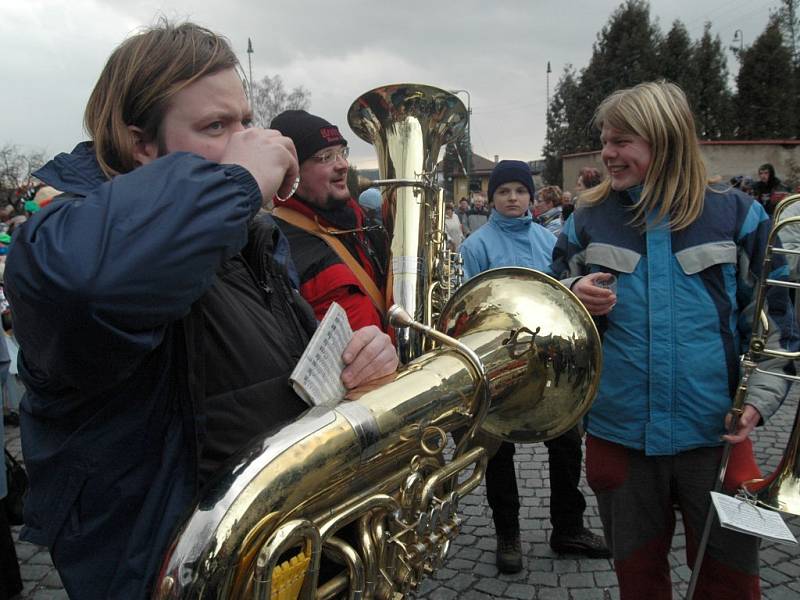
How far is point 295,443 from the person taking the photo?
1078 millimetres

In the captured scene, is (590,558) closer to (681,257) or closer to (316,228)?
(681,257)

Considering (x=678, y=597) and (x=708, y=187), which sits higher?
(x=708, y=187)

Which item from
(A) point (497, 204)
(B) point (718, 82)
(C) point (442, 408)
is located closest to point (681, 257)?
(C) point (442, 408)

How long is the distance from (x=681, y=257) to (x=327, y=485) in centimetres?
147

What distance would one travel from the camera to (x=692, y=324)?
6.49 feet

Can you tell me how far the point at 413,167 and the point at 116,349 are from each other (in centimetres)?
197

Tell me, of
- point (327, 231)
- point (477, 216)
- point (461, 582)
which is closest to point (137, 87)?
point (327, 231)

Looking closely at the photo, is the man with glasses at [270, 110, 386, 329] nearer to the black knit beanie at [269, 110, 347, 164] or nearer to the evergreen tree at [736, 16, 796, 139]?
the black knit beanie at [269, 110, 347, 164]

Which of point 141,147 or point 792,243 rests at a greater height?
point 141,147

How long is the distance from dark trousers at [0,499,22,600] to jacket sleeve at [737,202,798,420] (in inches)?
135

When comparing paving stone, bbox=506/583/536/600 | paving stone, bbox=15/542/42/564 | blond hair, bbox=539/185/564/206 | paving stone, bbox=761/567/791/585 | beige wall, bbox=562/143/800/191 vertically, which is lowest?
paving stone, bbox=15/542/42/564

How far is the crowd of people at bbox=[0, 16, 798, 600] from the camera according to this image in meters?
0.89

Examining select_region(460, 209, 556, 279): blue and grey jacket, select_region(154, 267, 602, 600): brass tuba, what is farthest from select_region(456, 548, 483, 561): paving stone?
select_region(154, 267, 602, 600): brass tuba

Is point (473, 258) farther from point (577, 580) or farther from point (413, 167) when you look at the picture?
point (577, 580)
